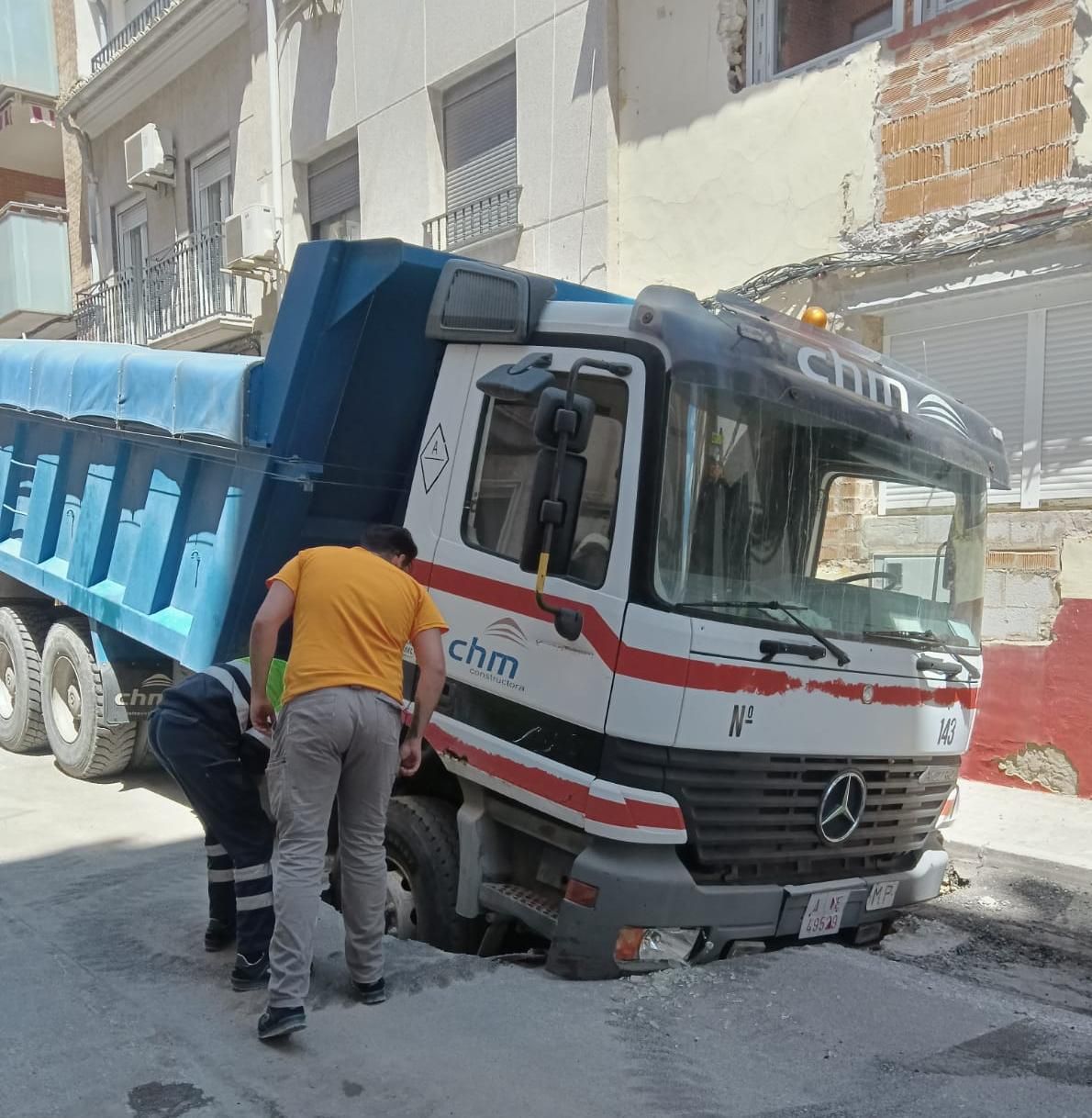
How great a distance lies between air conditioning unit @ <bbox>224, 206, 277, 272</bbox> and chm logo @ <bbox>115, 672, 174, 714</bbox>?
7.93 meters

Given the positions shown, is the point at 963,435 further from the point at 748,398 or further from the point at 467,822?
the point at 467,822

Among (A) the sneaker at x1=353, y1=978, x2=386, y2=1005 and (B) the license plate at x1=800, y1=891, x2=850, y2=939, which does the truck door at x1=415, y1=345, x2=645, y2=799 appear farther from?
(B) the license plate at x1=800, y1=891, x2=850, y2=939

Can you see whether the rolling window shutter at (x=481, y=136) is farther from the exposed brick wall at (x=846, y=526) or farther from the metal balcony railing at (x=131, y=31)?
the exposed brick wall at (x=846, y=526)

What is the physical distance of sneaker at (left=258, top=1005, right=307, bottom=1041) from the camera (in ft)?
10.1

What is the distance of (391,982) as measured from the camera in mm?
3492

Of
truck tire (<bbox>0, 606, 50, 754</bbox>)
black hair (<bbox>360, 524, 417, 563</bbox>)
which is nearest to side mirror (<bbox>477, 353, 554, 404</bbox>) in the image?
black hair (<bbox>360, 524, 417, 563</bbox>)

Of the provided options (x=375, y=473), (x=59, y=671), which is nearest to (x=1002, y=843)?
(x=375, y=473)

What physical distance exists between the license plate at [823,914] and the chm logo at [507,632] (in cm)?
133

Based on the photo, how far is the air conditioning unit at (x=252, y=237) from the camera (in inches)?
505

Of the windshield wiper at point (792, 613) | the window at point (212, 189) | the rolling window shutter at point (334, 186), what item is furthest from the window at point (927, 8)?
the window at point (212, 189)

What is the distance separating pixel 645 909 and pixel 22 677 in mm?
5277

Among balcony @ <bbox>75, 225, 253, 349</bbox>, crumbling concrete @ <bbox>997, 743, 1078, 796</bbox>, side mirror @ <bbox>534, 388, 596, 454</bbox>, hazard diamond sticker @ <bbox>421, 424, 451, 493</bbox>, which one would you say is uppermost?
balcony @ <bbox>75, 225, 253, 349</bbox>

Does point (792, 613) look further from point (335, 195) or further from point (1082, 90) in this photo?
point (335, 195)

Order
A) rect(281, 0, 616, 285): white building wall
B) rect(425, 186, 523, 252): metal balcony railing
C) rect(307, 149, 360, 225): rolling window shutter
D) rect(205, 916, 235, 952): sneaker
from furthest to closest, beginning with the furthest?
1. rect(307, 149, 360, 225): rolling window shutter
2. rect(425, 186, 523, 252): metal balcony railing
3. rect(281, 0, 616, 285): white building wall
4. rect(205, 916, 235, 952): sneaker
